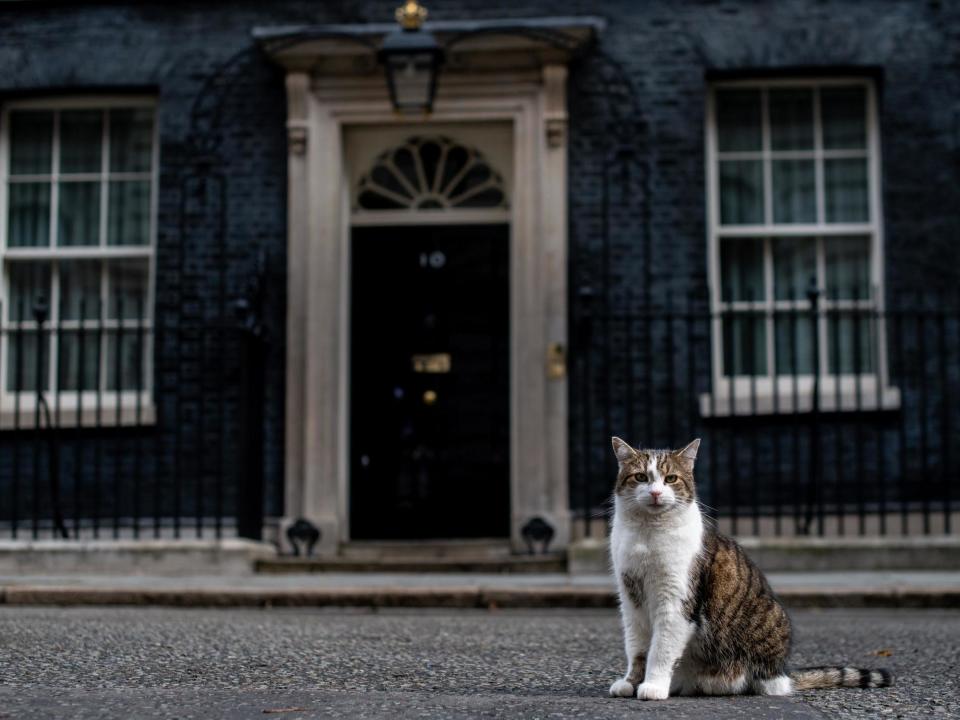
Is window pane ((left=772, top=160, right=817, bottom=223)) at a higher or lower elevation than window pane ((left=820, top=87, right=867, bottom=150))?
lower

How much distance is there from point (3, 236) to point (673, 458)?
9.02 meters

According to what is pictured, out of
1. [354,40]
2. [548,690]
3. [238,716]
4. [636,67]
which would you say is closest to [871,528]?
[636,67]

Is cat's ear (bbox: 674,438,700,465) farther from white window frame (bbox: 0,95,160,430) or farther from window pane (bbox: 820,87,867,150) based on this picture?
window pane (bbox: 820,87,867,150)

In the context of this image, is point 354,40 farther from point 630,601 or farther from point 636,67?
point 630,601

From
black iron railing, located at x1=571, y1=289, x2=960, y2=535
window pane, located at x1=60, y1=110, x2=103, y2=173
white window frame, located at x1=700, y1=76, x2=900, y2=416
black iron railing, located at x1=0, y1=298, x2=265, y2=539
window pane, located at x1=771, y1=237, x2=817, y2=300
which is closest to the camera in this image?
black iron railing, located at x1=571, y1=289, x2=960, y2=535

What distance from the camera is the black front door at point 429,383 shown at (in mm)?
12273

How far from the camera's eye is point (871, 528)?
1165 centimetres

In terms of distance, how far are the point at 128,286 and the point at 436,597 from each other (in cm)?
484

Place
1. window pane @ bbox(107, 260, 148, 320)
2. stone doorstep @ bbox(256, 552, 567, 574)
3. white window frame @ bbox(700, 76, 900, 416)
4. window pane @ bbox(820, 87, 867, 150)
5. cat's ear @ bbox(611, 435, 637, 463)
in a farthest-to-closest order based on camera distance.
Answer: window pane @ bbox(107, 260, 148, 320) < window pane @ bbox(820, 87, 867, 150) < white window frame @ bbox(700, 76, 900, 416) < stone doorstep @ bbox(256, 552, 567, 574) < cat's ear @ bbox(611, 435, 637, 463)

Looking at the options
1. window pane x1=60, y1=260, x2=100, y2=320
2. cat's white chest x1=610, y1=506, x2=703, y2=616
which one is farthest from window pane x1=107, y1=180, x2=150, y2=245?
cat's white chest x1=610, y1=506, x2=703, y2=616

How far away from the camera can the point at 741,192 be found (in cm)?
1252

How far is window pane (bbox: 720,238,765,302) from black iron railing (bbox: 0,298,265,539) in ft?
12.5

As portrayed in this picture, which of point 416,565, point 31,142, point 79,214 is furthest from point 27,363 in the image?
point 416,565

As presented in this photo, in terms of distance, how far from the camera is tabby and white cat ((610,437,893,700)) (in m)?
5.00
